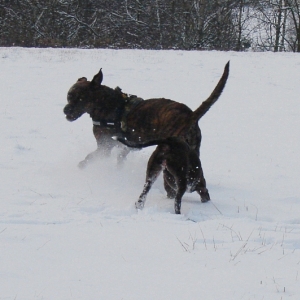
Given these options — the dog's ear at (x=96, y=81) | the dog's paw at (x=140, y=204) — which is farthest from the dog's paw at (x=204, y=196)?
the dog's ear at (x=96, y=81)

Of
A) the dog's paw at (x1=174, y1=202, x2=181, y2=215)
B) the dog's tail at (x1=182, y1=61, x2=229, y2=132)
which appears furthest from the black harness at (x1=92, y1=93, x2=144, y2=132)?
the dog's paw at (x1=174, y1=202, x2=181, y2=215)

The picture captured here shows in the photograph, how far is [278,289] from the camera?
10.6 feet

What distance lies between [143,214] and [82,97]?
2.46m

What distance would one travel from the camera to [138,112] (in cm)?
657

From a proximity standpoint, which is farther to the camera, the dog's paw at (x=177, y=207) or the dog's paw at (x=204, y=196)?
the dog's paw at (x=204, y=196)

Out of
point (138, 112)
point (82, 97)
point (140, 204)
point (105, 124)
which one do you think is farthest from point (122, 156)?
point (140, 204)

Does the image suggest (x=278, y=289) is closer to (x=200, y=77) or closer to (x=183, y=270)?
(x=183, y=270)

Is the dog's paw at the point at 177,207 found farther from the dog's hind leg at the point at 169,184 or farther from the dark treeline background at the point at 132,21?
the dark treeline background at the point at 132,21

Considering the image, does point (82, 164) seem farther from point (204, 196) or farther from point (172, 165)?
point (172, 165)

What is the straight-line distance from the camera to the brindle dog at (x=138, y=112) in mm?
5996

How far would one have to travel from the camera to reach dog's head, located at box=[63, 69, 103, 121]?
6957 mm

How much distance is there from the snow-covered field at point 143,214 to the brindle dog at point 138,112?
654 millimetres

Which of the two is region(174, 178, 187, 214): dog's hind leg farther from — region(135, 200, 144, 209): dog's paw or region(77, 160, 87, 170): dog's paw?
region(77, 160, 87, 170): dog's paw

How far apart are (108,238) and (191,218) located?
128 cm
